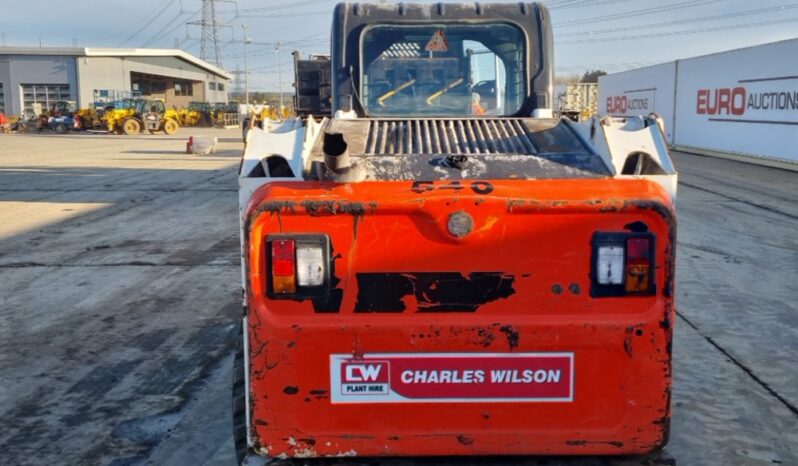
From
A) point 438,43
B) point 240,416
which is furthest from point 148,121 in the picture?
point 240,416

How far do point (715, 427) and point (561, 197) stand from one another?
2159 millimetres

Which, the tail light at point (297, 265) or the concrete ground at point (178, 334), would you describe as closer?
the tail light at point (297, 265)

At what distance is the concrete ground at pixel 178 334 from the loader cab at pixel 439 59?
208 cm

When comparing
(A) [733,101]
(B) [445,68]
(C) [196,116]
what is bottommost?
(B) [445,68]

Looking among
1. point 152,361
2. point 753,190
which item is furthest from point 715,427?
point 753,190

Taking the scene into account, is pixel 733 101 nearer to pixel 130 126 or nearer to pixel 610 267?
pixel 610 267

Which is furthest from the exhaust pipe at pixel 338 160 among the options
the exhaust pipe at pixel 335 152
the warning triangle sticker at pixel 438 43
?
the warning triangle sticker at pixel 438 43

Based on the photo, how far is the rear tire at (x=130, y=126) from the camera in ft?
143

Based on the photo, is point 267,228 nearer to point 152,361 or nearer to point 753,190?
point 152,361

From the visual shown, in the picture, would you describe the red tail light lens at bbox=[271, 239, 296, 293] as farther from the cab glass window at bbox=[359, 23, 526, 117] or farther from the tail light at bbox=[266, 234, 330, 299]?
the cab glass window at bbox=[359, 23, 526, 117]

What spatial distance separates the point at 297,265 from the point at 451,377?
695mm

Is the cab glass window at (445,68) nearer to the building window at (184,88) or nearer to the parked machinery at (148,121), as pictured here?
the parked machinery at (148,121)

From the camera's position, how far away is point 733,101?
2205cm

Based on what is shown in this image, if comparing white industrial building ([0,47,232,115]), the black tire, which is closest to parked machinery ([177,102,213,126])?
white industrial building ([0,47,232,115])
